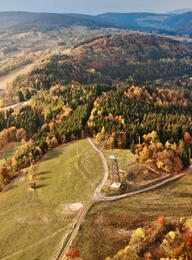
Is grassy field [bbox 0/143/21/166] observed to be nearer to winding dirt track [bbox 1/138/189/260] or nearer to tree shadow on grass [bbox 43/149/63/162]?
tree shadow on grass [bbox 43/149/63/162]

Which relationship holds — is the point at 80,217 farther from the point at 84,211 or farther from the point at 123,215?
the point at 123,215

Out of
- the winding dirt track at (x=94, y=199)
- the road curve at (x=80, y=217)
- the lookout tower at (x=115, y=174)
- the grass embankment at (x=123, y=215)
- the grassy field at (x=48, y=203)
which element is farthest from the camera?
the lookout tower at (x=115, y=174)

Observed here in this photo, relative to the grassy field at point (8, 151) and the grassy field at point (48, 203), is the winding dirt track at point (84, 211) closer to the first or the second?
the grassy field at point (48, 203)

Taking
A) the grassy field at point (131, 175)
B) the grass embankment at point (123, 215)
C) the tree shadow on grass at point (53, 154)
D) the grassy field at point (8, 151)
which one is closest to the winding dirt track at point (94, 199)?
the grass embankment at point (123, 215)

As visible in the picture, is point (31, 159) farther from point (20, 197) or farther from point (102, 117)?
point (102, 117)

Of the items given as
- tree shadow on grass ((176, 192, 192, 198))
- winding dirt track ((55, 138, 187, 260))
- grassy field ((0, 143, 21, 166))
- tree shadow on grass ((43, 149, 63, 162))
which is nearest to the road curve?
winding dirt track ((55, 138, 187, 260))
